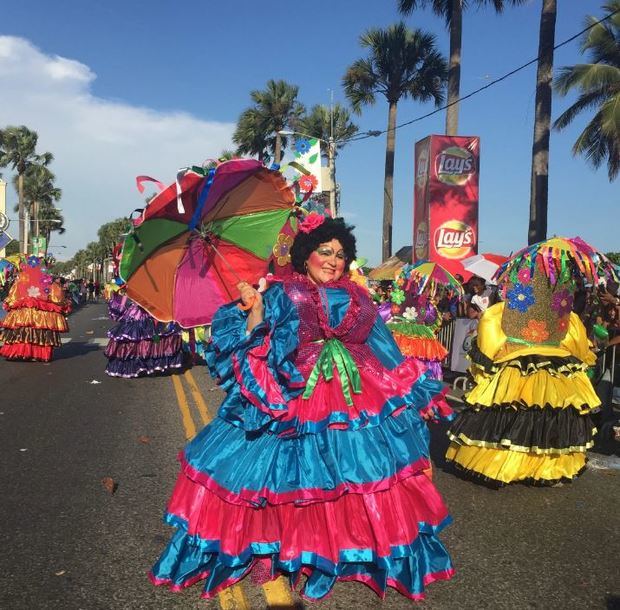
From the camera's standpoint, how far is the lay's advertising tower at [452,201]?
19.8 meters

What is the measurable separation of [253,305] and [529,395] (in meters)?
2.85

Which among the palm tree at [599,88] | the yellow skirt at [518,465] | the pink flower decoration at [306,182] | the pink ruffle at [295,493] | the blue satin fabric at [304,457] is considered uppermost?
the palm tree at [599,88]

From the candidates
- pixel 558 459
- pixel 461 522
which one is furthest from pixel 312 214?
pixel 558 459

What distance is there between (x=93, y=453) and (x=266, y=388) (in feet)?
11.8

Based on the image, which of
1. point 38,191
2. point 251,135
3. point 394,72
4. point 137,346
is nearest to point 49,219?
point 38,191

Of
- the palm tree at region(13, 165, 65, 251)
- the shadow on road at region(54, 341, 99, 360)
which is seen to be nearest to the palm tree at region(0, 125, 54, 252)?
the palm tree at region(13, 165, 65, 251)

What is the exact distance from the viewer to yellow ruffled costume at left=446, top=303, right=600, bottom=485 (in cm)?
492

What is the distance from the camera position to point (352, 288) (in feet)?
11.5

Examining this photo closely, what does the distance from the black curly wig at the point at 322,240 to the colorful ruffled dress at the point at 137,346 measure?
769cm

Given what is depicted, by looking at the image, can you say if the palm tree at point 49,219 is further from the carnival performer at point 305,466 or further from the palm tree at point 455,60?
the carnival performer at point 305,466

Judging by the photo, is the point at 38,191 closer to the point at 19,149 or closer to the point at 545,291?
the point at 19,149

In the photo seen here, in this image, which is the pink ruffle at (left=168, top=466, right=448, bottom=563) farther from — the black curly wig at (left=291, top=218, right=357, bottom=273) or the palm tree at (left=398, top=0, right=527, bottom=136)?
the palm tree at (left=398, top=0, right=527, bottom=136)

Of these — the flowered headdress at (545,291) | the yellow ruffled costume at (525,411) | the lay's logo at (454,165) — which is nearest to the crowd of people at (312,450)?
the yellow ruffled costume at (525,411)

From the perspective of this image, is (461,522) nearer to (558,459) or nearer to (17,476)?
(558,459)
